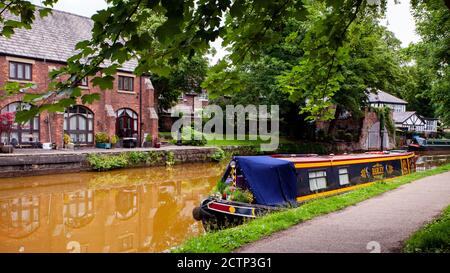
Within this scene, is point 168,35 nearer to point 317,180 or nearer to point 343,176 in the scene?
point 317,180

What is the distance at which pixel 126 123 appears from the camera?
26.8 metres

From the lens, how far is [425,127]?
54812 millimetres

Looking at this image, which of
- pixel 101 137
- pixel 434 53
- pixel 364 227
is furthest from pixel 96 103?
pixel 364 227

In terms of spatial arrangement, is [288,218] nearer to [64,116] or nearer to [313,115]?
[313,115]

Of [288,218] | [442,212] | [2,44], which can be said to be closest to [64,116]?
[2,44]

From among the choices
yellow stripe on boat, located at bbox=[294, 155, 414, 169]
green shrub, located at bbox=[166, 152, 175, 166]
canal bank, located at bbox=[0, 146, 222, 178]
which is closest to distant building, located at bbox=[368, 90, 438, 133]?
green shrub, located at bbox=[166, 152, 175, 166]

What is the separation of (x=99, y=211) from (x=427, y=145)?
39467 millimetres

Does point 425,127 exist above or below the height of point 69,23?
below

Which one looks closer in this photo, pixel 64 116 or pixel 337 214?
pixel 337 214

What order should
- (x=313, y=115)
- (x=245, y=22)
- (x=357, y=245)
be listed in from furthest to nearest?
(x=313, y=115) → (x=357, y=245) → (x=245, y=22)

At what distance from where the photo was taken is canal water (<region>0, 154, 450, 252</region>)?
29.6 feet

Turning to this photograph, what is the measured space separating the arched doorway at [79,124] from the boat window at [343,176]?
17.1 meters

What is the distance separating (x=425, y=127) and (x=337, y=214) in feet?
173

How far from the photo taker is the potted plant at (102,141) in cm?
2391
